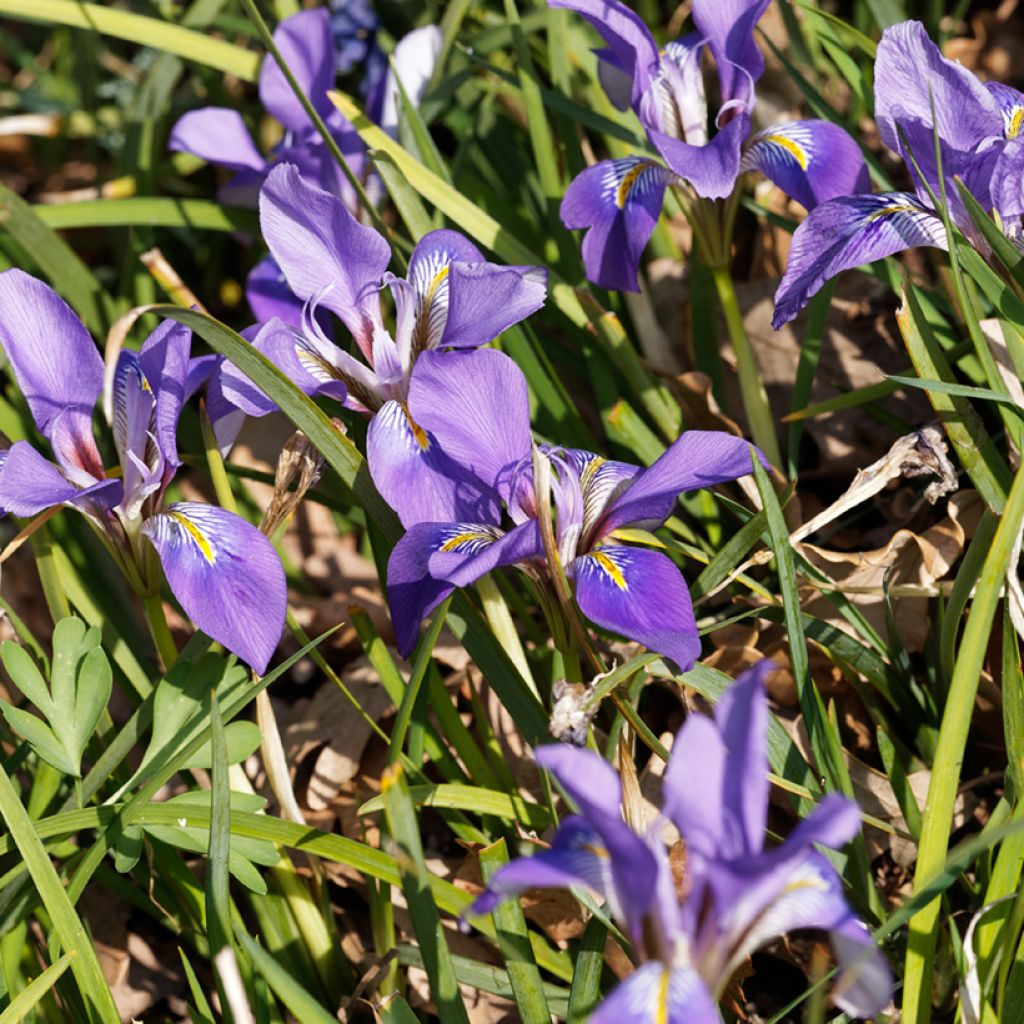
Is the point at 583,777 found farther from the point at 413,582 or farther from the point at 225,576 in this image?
the point at 225,576

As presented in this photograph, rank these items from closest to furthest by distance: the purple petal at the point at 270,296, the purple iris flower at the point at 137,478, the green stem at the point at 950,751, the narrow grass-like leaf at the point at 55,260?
the green stem at the point at 950,751 < the purple iris flower at the point at 137,478 < the purple petal at the point at 270,296 < the narrow grass-like leaf at the point at 55,260

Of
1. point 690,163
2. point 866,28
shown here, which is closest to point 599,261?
point 690,163

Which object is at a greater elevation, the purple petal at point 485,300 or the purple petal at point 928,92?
the purple petal at point 928,92

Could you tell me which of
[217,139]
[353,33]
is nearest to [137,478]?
[217,139]

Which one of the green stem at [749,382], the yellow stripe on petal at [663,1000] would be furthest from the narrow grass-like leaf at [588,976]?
the green stem at [749,382]

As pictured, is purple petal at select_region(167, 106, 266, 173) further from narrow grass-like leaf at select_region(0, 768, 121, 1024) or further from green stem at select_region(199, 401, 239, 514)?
narrow grass-like leaf at select_region(0, 768, 121, 1024)

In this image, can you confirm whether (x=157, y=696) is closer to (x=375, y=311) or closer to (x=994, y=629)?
(x=375, y=311)

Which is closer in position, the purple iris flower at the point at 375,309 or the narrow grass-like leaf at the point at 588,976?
the narrow grass-like leaf at the point at 588,976

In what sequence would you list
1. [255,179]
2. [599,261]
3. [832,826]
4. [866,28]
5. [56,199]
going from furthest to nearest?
[56,199]
[866,28]
[255,179]
[599,261]
[832,826]

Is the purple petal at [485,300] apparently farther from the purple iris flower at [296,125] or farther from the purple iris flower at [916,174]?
the purple iris flower at [296,125]
